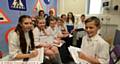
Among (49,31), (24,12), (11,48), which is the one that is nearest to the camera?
(11,48)

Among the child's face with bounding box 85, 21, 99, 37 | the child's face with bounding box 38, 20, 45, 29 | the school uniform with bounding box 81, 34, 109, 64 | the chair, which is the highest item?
the child's face with bounding box 85, 21, 99, 37

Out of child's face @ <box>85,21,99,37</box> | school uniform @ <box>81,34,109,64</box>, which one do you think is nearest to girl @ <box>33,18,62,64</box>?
school uniform @ <box>81,34,109,64</box>

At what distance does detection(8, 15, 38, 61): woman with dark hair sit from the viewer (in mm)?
1847

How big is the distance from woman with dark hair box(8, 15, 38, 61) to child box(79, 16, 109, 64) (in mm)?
515

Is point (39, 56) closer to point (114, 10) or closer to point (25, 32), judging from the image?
point (25, 32)

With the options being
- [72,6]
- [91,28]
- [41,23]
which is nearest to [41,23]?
[41,23]

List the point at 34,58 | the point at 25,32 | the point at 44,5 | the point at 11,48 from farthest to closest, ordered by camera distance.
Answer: the point at 44,5 < the point at 25,32 < the point at 11,48 < the point at 34,58

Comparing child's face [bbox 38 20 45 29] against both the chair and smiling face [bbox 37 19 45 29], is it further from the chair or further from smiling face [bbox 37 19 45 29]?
the chair

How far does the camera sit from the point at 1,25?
3.67 meters

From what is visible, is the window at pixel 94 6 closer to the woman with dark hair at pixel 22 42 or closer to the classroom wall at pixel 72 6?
the classroom wall at pixel 72 6

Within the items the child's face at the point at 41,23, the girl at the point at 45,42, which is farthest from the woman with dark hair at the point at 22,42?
the child's face at the point at 41,23

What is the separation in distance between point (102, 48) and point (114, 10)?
4402mm

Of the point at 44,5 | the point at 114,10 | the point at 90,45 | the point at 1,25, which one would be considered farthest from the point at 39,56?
the point at 114,10

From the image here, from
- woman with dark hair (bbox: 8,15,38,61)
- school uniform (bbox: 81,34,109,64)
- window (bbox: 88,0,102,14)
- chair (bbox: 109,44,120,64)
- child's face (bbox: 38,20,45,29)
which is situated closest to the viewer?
school uniform (bbox: 81,34,109,64)
